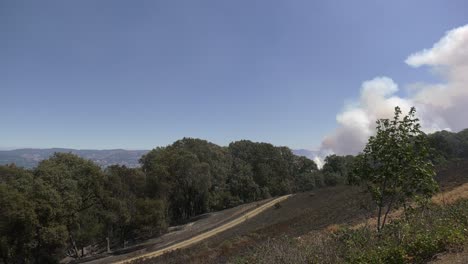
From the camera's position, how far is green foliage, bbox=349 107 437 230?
10414mm

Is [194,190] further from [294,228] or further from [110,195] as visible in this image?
[294,228]

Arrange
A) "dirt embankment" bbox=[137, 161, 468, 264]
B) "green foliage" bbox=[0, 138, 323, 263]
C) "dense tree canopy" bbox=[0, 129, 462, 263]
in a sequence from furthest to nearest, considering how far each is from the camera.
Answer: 1. "green foliage" bbox=[0, 138, 323, 263]
2. "dense tree canopy" bbox=[0, 129, 462, 263]
3. "dirt embankment" bbox=[137, 161, 468, 264]

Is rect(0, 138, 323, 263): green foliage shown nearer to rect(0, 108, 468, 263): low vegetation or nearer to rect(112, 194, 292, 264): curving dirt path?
rect(0, 108, 468, 263): low vegetation

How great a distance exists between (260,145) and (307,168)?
20470 mm

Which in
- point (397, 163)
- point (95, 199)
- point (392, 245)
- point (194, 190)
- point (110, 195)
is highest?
point (397, 163)

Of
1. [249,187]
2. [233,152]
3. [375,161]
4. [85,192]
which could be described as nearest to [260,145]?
[233,152]

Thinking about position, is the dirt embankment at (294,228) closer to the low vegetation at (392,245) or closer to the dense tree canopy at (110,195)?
the dense tree canopy at (110,195)

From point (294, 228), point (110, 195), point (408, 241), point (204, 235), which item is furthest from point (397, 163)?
point (110, 195)

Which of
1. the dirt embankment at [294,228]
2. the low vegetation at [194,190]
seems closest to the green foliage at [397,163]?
the low vegetation at [194,190]

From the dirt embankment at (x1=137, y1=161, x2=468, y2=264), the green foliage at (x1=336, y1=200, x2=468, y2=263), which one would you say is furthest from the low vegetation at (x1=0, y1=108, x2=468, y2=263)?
the dirt embankment at (x1=137, y1=161, x2=468, y2=264)

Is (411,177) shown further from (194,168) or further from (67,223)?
(194,168)

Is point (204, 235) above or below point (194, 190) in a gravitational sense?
below

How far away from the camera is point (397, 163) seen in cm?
1063

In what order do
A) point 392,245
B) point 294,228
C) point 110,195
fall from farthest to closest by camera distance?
point 110,195
point 294,228
point 392,245
